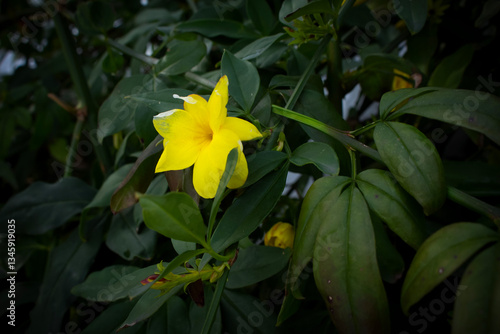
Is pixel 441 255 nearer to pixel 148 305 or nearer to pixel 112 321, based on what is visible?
pixel 148 305

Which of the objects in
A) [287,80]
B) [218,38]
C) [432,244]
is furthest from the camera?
[218,38]

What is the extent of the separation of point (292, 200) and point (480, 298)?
31 centimetres

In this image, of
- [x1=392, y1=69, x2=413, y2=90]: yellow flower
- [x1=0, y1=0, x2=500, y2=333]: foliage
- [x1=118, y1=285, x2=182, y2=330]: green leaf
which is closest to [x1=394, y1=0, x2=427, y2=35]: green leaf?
[x1=0, y1=0, x2=500, y2=333]: foliage

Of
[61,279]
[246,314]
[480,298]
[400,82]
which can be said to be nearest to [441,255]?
[480,298]

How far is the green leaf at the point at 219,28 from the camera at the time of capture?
56 centimetres

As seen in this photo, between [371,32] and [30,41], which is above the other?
[30,41]

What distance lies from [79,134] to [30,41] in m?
0.55

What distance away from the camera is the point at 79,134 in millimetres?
776

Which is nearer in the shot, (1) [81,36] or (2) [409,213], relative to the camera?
(2) [409,213]

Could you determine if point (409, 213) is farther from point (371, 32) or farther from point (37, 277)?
point (37, 277)

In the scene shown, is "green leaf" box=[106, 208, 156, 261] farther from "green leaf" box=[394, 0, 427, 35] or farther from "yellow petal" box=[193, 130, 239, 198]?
"green leaf" box=[394, 0, 427, 35]

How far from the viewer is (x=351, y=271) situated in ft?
0.96

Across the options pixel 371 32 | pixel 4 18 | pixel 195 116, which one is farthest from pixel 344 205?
pixel 4 18

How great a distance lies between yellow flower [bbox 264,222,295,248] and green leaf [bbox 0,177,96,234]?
381 millimetres
